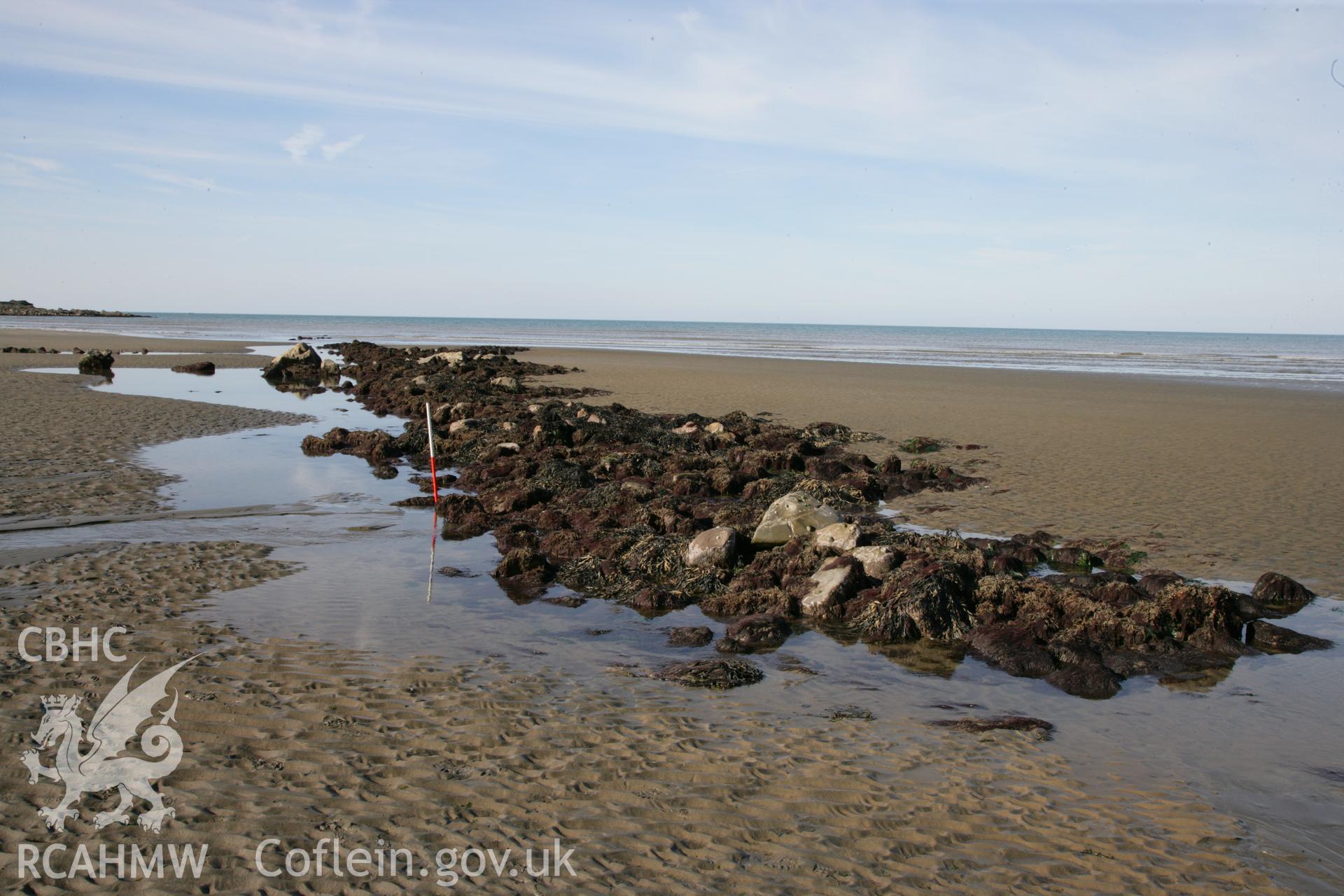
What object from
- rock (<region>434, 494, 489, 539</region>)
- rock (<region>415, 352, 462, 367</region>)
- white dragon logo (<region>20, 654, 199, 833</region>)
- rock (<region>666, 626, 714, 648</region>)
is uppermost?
rock (<region>415, 352, 462, 367</region>)

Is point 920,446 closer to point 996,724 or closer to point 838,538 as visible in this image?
point 838,538

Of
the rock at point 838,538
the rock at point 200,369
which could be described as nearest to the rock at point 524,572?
the rock at point 838,538

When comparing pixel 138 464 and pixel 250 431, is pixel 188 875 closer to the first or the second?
pixel 138 464

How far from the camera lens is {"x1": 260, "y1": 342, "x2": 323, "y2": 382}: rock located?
1284 inches

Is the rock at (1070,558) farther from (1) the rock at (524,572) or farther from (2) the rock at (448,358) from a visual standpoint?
(2) the rock at (448,358)

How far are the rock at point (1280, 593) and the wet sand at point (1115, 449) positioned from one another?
1.77ft

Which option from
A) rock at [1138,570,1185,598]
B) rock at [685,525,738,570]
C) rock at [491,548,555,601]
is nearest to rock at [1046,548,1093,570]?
rock at [1138,570,1185,598]

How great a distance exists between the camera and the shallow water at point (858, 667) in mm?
5055

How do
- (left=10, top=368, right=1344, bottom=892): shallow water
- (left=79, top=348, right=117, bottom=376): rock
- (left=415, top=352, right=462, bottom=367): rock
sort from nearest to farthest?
(left=10, top=368, right=1344, bottom=892): shallow water, (left=79, top=348, right=117, bottom=376): rock, (left=415, top=352, right=462, bottom=367): rock

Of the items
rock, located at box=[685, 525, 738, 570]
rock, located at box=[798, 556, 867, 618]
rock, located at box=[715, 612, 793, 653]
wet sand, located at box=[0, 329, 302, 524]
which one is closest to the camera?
rock, located at box=[715, 612, 793, 653]

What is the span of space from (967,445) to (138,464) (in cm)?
1407

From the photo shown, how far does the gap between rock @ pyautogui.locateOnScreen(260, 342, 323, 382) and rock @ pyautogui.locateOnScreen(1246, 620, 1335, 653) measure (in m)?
31.0

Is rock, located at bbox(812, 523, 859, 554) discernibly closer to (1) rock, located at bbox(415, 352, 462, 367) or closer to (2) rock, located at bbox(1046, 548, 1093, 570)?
(2) rock, located at bbox(1046, 548, 1093, 570)

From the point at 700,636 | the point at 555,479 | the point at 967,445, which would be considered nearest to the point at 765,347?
the point at 967,445
